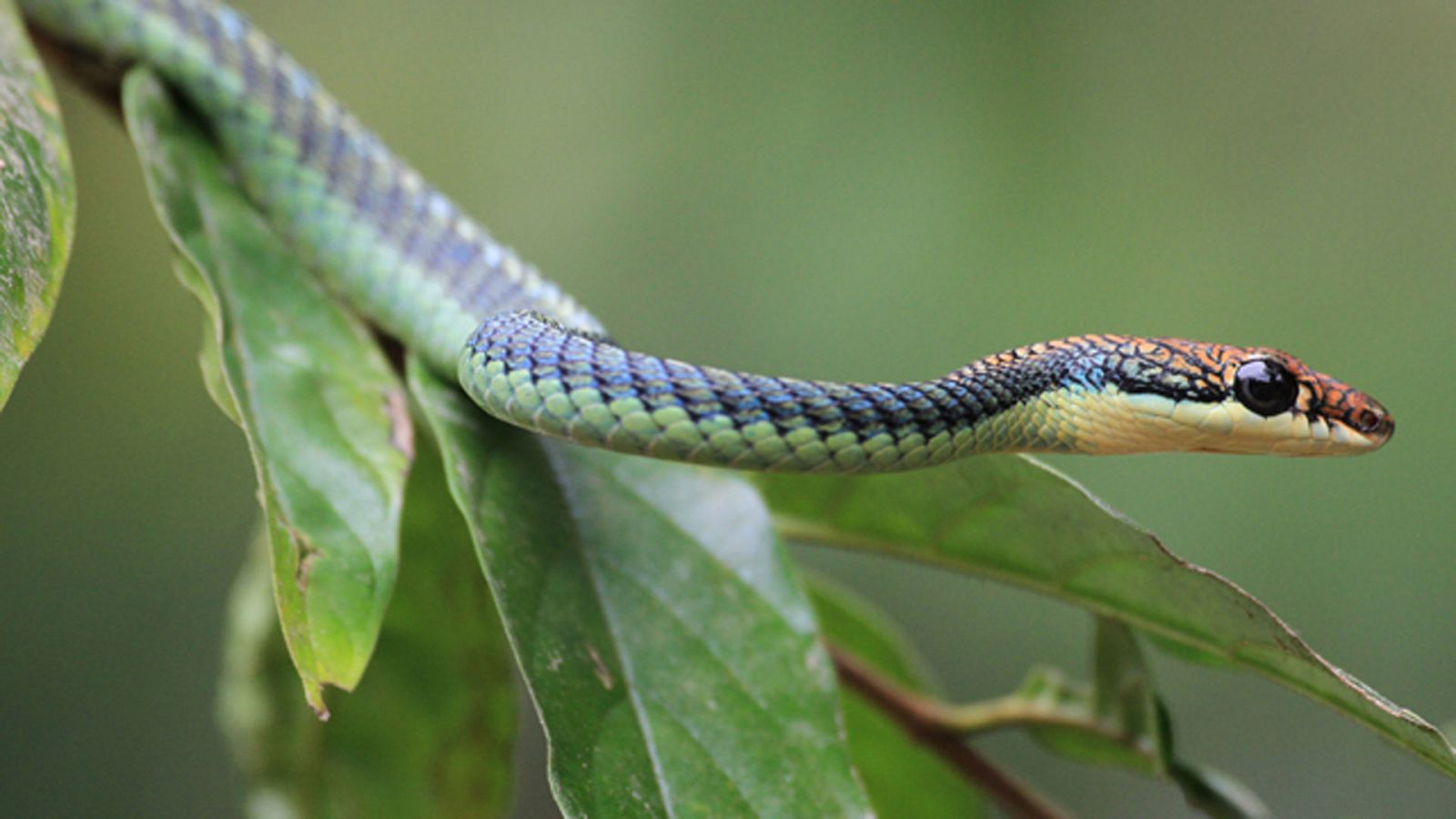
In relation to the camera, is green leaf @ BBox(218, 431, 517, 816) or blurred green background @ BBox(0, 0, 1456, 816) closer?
green leaf @ BBox(218, 431, 517, 816)

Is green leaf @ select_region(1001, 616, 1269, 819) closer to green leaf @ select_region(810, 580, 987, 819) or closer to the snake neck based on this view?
green leaf @ select_region(810, 580, 987, 819)

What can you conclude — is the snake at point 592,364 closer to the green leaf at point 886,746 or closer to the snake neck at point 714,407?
the snake neck at point 714,407

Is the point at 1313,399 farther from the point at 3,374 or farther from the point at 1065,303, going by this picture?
the point at 1065,303

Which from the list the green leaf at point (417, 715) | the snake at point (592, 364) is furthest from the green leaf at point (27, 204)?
the green leaf at point (417, 715)

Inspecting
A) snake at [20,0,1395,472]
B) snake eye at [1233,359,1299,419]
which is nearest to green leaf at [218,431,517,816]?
snake at [20,0,1395,472]

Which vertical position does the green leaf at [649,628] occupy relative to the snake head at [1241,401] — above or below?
below

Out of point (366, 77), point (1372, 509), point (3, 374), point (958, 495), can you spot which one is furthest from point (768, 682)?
point (366, 77)
